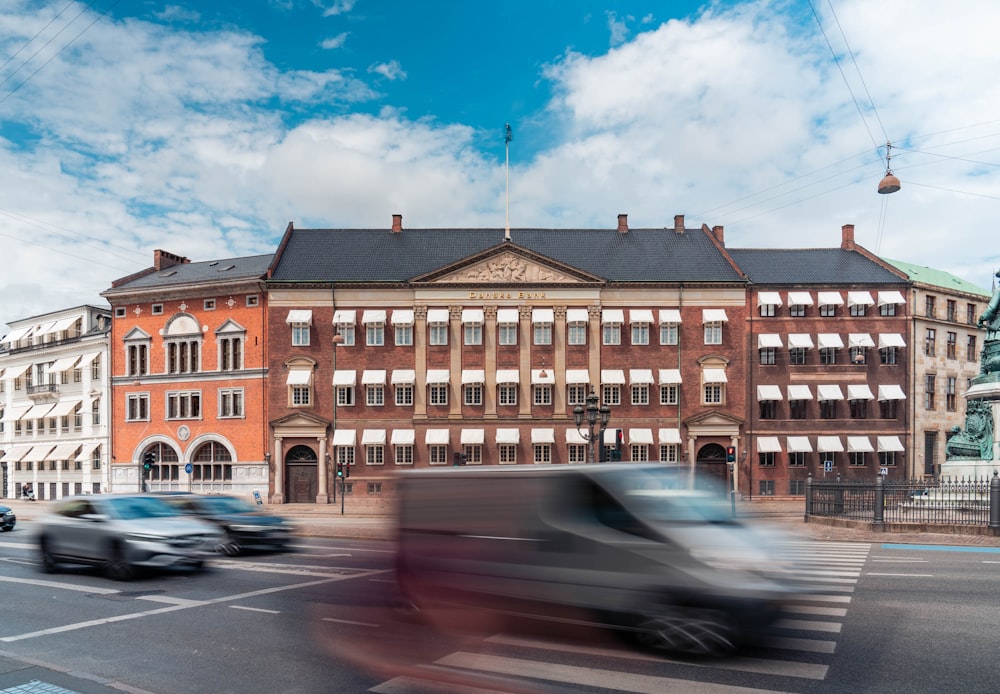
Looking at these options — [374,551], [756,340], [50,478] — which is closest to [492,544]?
[374,551]

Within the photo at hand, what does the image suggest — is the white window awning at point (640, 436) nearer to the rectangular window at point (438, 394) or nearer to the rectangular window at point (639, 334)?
the rectangular window at point (639, 334)

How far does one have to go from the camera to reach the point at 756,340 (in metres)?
50.0

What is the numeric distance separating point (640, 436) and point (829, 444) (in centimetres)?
1158

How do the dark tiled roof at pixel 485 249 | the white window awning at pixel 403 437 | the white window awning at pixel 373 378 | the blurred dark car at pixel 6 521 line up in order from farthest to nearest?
1. the dark tiled roof at pixel 485 249
2. the white window awning at pixel 373 378
3. the white window awning at pixel 403 437
4. the blurred dark car at pixel 6 521

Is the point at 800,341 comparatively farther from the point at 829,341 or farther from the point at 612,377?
the point at 612,377

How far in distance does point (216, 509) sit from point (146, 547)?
3942 mm

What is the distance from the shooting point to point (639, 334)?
4975cm

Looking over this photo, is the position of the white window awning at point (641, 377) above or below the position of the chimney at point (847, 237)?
below

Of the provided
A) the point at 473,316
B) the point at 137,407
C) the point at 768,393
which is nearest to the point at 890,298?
the point at 768,393

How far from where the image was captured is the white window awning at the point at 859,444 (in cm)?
4836

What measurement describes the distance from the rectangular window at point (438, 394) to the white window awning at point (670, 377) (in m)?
13.4

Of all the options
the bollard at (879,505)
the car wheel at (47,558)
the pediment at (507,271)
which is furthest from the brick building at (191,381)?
the bollard at (879,505)

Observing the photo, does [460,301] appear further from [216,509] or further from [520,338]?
[216,509]

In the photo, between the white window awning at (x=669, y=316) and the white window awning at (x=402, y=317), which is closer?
the white window awning at (x=669, y=316)
